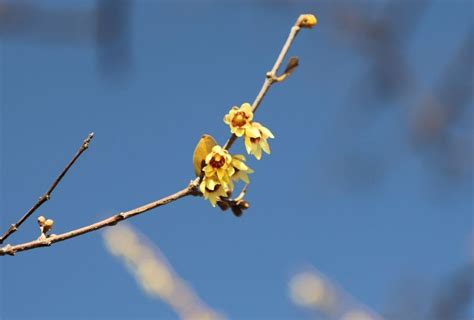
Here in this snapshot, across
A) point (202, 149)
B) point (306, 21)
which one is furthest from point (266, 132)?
point (306, 21)

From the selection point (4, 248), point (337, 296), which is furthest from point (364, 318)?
point (4, 248)

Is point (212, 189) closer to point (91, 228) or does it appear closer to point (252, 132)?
point (252, 132)

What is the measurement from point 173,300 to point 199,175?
2752 mm

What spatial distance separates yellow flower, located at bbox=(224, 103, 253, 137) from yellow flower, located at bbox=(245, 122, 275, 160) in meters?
0.02

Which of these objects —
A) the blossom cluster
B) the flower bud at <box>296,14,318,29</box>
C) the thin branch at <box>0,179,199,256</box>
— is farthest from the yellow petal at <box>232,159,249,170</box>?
the flower bud at <box>296,14,318,29</box>

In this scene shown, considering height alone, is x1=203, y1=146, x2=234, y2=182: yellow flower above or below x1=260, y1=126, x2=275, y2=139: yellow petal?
below

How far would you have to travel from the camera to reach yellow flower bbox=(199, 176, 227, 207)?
1.36 metres

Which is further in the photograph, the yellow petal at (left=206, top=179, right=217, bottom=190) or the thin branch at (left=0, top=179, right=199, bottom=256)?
the yellow petal at (left=206, top=179, right=217, bottom=190)

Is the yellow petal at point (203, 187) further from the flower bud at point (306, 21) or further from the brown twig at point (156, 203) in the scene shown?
the flower bud at point (306, 21)

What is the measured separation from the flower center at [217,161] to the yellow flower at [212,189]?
0.03 metres

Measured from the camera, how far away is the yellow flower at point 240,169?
4.70 ft

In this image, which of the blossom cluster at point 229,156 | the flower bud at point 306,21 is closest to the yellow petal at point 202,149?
the blossom cluster at point 229,156

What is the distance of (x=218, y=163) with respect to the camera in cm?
140

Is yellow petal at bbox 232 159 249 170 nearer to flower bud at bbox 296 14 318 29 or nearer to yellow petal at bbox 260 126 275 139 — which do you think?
yellow petal at bbox 260 126 275 139
